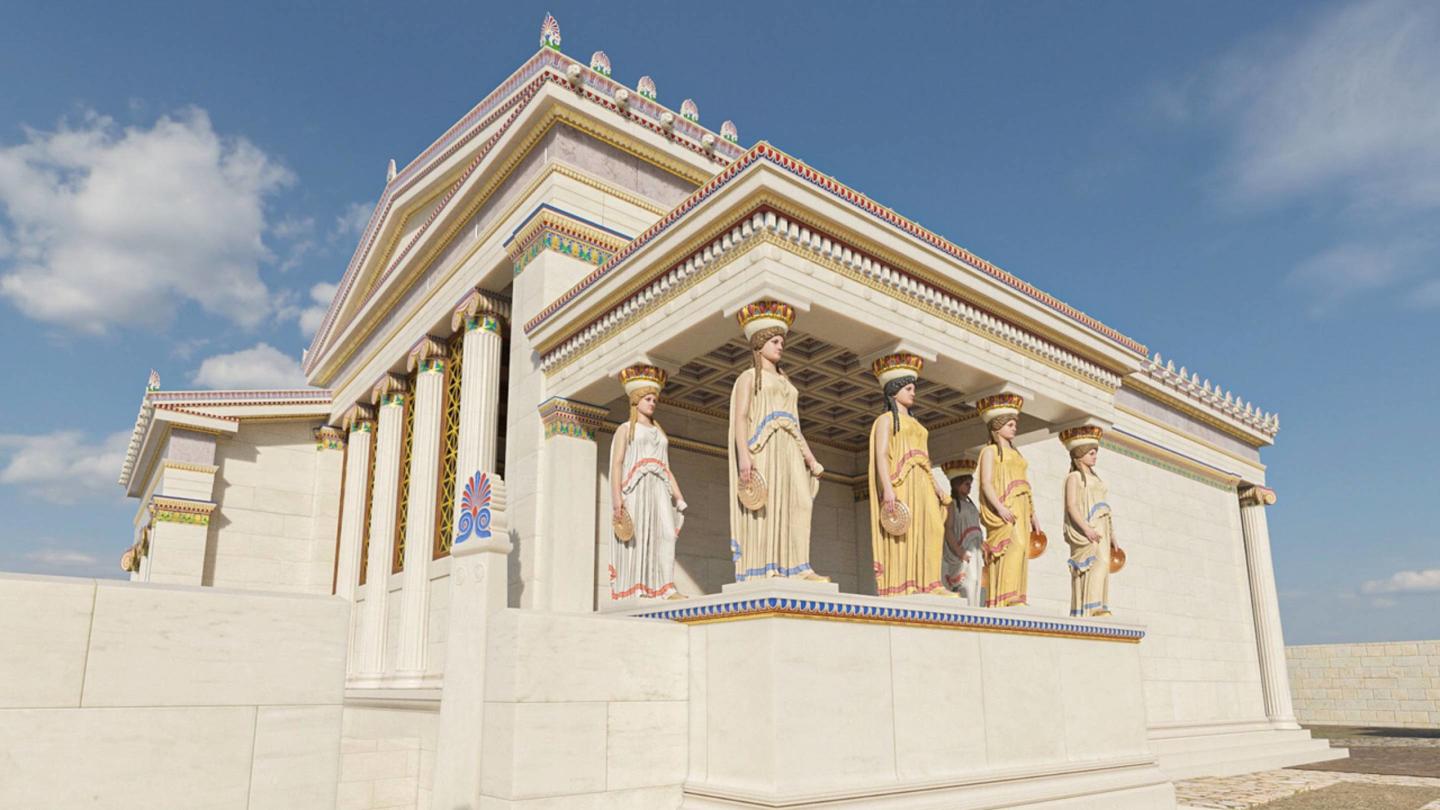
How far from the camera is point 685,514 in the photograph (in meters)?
12.8

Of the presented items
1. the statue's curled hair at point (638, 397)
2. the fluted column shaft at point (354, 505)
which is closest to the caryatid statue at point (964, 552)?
the statue's curled hair at point (638, 397)

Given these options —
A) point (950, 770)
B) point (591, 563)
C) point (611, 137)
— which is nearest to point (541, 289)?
point (611, 137)

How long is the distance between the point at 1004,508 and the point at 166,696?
8135mm

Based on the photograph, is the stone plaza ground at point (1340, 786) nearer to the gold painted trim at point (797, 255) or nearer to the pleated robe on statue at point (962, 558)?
the pleated robe on statue at point (962, 558)

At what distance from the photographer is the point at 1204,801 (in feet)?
36.4

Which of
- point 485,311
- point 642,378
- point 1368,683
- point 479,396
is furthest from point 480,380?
point 1368,683

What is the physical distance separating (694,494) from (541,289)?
3.63 m

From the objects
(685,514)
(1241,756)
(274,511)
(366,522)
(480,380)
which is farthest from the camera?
(274,511)

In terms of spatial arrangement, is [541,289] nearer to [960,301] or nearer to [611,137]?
[611,137]

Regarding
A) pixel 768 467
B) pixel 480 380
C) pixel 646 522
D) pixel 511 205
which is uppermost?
pixel 511 205

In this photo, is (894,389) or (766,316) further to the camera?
(894,389)

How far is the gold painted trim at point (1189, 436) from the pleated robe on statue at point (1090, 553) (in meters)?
9.10

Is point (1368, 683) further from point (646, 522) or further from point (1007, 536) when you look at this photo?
point (646, 522)

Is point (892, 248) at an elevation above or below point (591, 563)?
above
